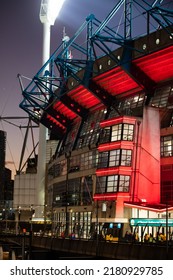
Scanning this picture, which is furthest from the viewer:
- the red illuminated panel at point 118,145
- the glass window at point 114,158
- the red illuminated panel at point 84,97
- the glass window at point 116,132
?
the red illuminated panel at point 84,97

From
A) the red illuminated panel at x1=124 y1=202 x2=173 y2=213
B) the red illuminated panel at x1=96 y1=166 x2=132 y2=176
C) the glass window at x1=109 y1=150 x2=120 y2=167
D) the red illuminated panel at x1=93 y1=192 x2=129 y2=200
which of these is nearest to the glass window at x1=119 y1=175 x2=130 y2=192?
the red illuminated panel at x1=96 y1=166 x2=132 y2=176

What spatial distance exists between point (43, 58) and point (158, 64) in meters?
50.5

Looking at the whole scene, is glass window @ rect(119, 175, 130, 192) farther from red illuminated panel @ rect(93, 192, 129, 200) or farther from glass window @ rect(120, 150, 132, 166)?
glass window @ rect(120, 150, 132, 166)

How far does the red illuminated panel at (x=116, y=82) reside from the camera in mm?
62750

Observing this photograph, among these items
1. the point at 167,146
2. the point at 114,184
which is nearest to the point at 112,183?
the point at 114,184

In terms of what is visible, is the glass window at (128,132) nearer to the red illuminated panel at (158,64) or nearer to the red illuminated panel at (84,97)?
the red illuminated panel at (158,64)

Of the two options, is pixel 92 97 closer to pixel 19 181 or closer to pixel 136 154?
pixel 136 154

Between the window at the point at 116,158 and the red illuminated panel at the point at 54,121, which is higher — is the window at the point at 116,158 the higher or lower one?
the lower one

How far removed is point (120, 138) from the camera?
5381 cm

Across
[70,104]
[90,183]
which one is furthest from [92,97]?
[90,183]

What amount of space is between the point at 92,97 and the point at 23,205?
38.9 metres

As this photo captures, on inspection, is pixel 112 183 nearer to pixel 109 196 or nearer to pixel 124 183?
pixel 124 183

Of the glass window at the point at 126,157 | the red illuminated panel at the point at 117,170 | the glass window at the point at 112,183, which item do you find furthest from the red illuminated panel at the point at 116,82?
the glass window at the point at 112,183

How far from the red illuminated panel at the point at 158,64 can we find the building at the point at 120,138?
115 millimetres
